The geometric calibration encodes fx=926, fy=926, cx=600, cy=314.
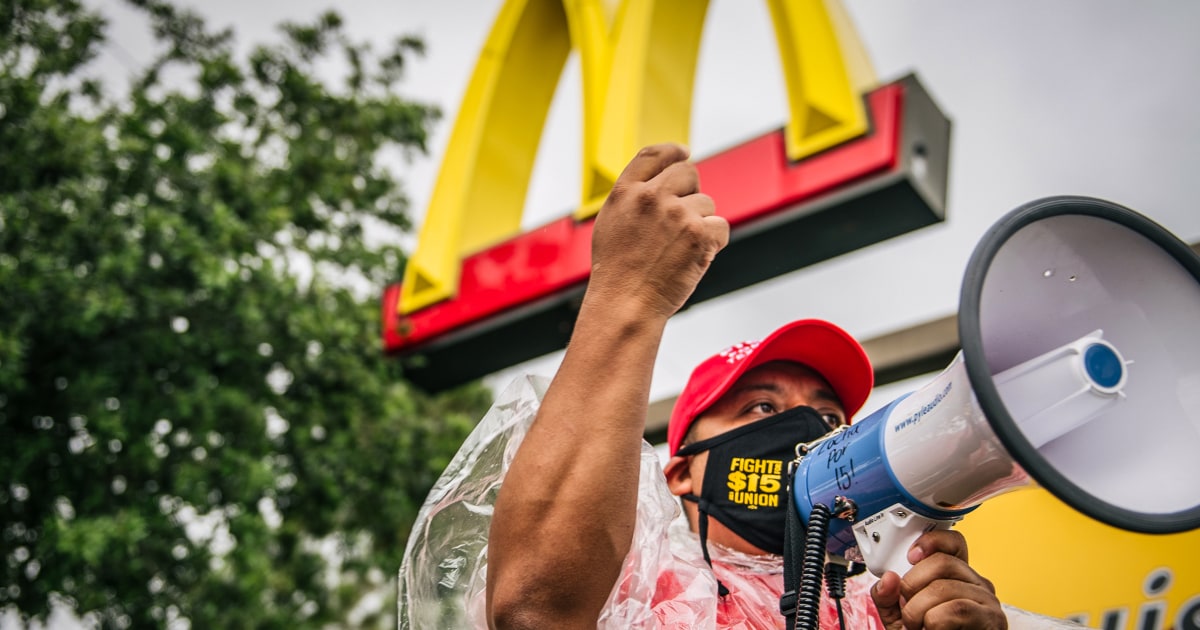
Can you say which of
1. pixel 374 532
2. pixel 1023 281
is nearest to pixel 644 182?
pixel 1023 281

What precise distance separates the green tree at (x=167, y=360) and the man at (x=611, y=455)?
4297 mm

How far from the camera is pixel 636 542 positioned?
1.33m

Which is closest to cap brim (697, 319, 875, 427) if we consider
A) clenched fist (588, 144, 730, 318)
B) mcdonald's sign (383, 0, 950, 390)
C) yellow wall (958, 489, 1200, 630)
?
clenched fist (588, 144, 730, 318)

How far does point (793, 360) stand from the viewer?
182cm

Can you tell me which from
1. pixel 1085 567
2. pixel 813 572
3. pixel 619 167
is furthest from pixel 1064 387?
pixel 619 167

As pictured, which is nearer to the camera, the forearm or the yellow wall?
the forearm

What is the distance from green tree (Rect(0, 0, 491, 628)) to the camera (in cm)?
496

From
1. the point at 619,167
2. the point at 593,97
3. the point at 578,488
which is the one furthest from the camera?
the point at 593,97

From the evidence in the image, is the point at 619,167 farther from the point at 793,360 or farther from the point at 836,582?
the point at 836,582

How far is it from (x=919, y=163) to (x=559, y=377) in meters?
3.51

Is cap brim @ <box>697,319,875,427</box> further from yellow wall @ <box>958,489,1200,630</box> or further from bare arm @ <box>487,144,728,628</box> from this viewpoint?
yellow wall @ <box>958,489,1200,630</box>

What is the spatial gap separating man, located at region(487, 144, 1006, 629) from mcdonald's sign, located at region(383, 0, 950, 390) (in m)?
3.21

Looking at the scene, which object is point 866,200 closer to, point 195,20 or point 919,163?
point 919,163

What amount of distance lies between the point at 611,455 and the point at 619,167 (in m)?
3.93
